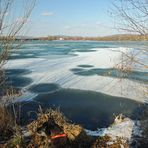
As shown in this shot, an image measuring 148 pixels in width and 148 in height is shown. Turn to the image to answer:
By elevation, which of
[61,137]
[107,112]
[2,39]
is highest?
[2,39]

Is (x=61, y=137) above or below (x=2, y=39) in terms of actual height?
below

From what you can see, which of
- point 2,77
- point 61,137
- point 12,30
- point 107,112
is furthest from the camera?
point 107,112

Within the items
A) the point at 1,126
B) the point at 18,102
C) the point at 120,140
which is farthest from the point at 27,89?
the point at 120,140

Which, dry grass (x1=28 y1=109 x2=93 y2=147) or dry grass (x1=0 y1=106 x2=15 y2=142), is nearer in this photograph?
dry grass (x1=28 y1=109 x2=93 y2=147)

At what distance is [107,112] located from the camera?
30.5 ft

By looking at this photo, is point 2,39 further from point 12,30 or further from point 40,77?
point 40,77

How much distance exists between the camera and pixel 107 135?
255 inches

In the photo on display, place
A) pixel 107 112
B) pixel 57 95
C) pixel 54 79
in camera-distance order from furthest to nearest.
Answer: pixel 54 79
pixel 57 95
pixel 107 112

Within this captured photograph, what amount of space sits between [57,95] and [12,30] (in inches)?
257

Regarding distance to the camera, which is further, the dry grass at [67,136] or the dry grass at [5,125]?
the dry grass at [5,125]

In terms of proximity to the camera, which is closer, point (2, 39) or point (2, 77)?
point (2, 39)

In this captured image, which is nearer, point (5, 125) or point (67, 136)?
point (67, 136)

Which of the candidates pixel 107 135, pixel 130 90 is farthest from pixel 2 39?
pixel 130 90

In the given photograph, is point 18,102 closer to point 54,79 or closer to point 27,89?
point 27,89
